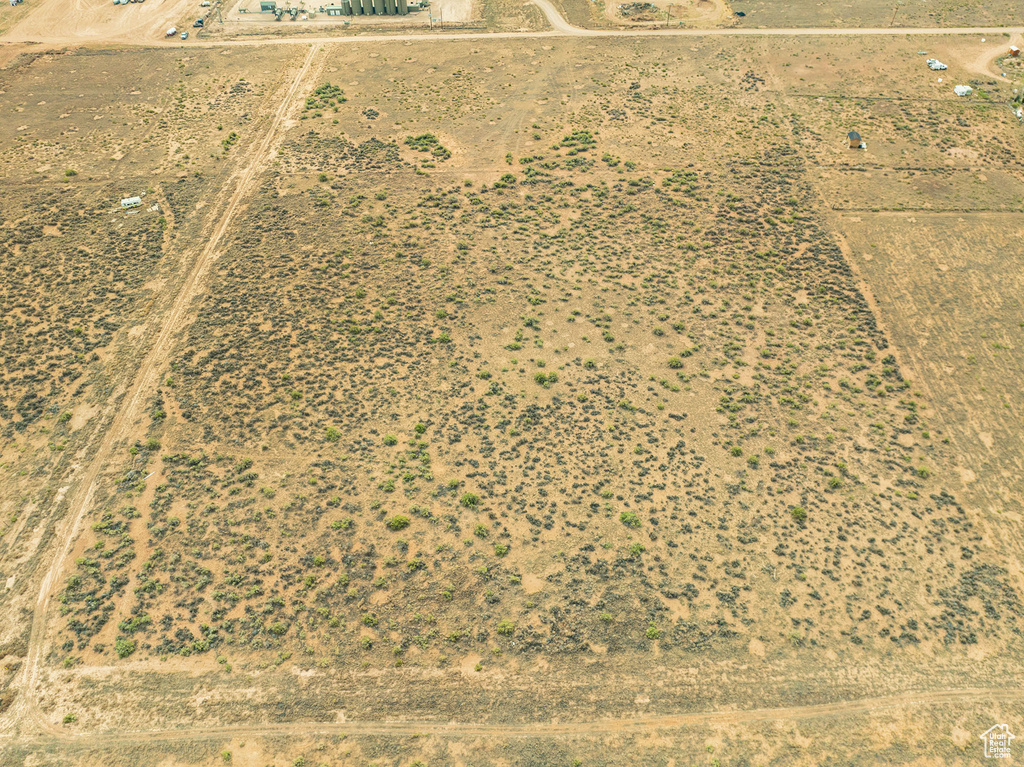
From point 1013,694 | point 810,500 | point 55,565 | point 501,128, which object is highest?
point 501,128

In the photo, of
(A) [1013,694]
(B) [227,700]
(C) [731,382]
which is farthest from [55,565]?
(A) [1013,694]

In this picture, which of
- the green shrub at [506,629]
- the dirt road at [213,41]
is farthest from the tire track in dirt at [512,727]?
the dirt road at [213,41]

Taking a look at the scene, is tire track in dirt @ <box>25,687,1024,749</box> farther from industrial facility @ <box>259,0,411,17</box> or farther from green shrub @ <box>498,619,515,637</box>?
industrial facility @ <box>259,0,411,17</box>

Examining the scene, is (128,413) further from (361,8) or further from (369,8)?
(369,8)

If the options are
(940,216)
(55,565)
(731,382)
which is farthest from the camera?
(940,216)

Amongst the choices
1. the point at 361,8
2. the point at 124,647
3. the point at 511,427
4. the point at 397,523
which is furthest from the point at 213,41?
the point at 124,647

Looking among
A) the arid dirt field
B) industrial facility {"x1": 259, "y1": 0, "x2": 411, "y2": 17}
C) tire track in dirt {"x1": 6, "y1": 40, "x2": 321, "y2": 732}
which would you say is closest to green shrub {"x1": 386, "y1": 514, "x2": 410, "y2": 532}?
the arid dirt field

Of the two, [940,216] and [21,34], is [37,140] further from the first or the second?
[940,216]
